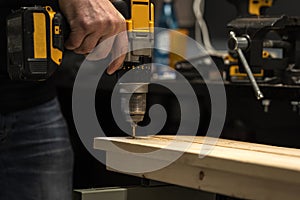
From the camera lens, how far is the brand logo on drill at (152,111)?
1095mm

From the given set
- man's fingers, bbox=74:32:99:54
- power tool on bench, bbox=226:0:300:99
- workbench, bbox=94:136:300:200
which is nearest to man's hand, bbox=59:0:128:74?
man's fingers, bbox=74:32:99:54

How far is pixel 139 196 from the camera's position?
1.17m

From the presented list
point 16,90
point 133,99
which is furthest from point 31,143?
point 133,99

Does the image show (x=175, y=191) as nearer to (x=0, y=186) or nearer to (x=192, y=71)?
(x=0, y=186)

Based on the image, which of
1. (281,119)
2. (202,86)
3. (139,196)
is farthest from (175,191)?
(202,86)

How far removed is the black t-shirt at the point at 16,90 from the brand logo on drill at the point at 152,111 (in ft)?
0.32

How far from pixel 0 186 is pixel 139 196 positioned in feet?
1.54

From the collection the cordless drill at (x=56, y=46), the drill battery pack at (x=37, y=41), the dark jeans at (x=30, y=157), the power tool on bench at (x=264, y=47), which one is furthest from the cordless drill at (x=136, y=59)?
the dark jeans at (x=30, y=157)

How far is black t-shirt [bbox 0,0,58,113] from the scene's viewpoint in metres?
1.36

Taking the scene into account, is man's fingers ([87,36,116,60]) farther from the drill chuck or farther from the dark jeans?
the dark jeans

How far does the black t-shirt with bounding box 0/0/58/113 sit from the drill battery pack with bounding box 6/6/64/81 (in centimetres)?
23

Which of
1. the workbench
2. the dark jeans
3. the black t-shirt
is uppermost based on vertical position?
the black t-shirt

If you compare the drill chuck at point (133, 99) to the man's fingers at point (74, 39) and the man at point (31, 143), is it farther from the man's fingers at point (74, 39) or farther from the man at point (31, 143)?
the man at point (31, 143)

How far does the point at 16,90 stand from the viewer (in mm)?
1456
